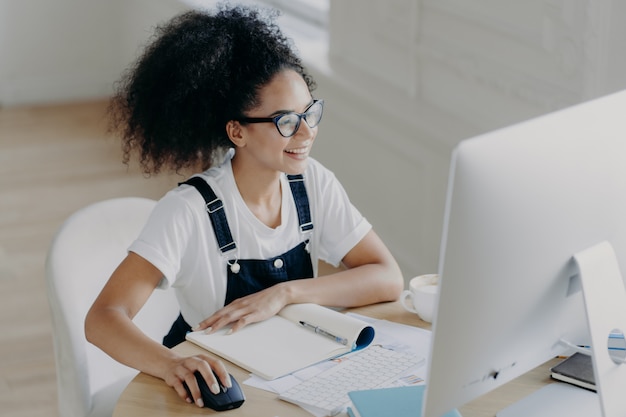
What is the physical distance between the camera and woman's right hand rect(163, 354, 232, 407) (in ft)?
4.97

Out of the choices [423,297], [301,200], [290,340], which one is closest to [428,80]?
[301,200]

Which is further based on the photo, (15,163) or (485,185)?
(15,163)

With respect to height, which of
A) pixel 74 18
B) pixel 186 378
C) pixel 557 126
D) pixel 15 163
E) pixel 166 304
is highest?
pixel 74 18

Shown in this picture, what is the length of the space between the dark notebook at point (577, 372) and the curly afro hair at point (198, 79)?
28.9 inches

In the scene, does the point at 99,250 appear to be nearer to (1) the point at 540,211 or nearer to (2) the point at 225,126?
(2) the point at 225,126

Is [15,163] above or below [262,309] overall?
above

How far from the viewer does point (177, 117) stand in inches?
74.6

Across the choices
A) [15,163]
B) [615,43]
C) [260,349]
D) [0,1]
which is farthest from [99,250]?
[0,1]

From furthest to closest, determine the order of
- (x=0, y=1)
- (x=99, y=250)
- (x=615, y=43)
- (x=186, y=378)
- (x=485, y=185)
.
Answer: (x=0, y=1) < (x=615, y=43) < (x=99, y=250) < (x=186, y=378) < (x=485, y=185)

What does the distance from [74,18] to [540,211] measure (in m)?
5.26

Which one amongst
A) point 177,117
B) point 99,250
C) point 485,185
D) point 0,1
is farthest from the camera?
point 0,1

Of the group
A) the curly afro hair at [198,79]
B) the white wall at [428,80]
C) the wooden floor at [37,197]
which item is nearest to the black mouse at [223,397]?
the curly afro hair at [198,79]

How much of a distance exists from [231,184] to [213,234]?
110 mm

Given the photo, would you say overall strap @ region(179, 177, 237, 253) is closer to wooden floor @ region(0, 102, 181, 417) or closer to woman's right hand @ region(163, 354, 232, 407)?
woman's right hand @ region(163, 354, 232, 407)
